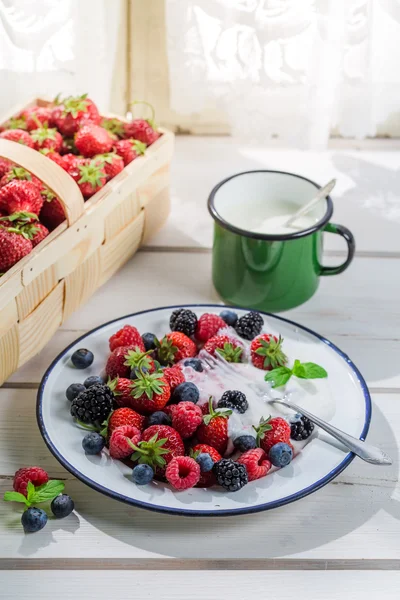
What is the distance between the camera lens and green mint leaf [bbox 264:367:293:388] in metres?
1.15

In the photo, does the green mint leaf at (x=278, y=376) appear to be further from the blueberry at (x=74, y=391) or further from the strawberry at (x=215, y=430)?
the blueberry at (x=74, y=391)

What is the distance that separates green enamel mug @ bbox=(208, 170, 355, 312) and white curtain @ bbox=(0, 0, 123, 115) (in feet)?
1.52

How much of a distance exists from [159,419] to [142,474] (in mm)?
93

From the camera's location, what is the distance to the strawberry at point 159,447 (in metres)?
1.00

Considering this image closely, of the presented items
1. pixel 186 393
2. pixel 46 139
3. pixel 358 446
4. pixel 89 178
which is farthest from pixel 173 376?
pixel 46 139

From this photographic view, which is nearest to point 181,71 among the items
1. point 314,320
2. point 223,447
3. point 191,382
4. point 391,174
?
point 391,174

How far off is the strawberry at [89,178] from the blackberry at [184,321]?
24 cm

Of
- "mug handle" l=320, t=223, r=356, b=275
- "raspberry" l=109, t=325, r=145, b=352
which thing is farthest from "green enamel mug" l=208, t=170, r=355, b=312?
"raspberry" l=109, t=325, r=145, b=352

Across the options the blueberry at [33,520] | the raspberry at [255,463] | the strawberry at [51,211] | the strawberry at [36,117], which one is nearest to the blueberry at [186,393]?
the raspberry at [255,463]

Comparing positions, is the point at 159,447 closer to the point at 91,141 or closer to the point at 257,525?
the point at 257,525

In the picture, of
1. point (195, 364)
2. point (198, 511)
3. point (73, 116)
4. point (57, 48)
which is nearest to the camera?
point (198, 511)

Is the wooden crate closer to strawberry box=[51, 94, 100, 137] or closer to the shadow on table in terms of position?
strawberry box=[51, 94, 100, 137]

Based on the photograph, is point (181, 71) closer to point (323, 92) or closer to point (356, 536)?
point (323, 92)

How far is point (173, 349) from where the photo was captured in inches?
46.7
